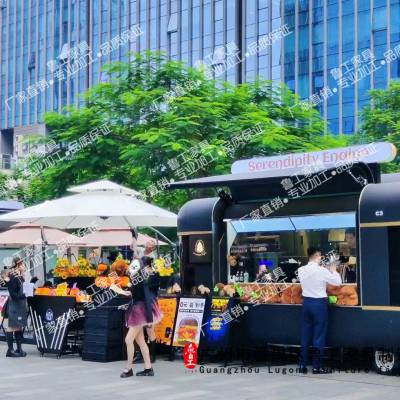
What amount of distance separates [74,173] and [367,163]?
42.7 feet

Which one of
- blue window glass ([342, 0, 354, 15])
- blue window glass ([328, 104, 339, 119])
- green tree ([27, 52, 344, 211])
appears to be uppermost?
blue window glass ([342, 0, 354, 15])

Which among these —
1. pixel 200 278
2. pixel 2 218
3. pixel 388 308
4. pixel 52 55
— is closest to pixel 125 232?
pixel 2 218

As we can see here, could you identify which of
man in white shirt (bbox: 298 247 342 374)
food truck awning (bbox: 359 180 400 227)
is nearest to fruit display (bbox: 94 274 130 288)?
man in white shirt (bbox: 298 247 342 374)

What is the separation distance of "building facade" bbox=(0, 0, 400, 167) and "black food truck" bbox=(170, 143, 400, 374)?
3271 centimetres

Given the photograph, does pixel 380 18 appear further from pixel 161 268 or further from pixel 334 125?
pixel 161 268

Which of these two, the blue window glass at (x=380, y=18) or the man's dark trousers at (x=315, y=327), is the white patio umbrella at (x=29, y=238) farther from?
the blue window glass at (x=380, y=18)

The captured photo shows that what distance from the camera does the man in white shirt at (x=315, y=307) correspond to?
413 inches

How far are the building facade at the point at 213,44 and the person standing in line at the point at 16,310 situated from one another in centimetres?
3268

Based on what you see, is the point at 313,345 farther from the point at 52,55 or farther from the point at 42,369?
the point at 52,55

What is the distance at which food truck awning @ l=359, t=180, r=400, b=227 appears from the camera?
10297 millimetres

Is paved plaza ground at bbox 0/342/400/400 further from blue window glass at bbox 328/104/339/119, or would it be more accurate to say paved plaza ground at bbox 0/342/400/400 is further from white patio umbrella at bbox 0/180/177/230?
blue window glass at bbox 328/104/339/119

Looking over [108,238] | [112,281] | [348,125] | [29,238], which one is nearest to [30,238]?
[29,238]

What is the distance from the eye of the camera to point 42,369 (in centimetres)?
1121

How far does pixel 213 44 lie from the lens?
64062 mm
